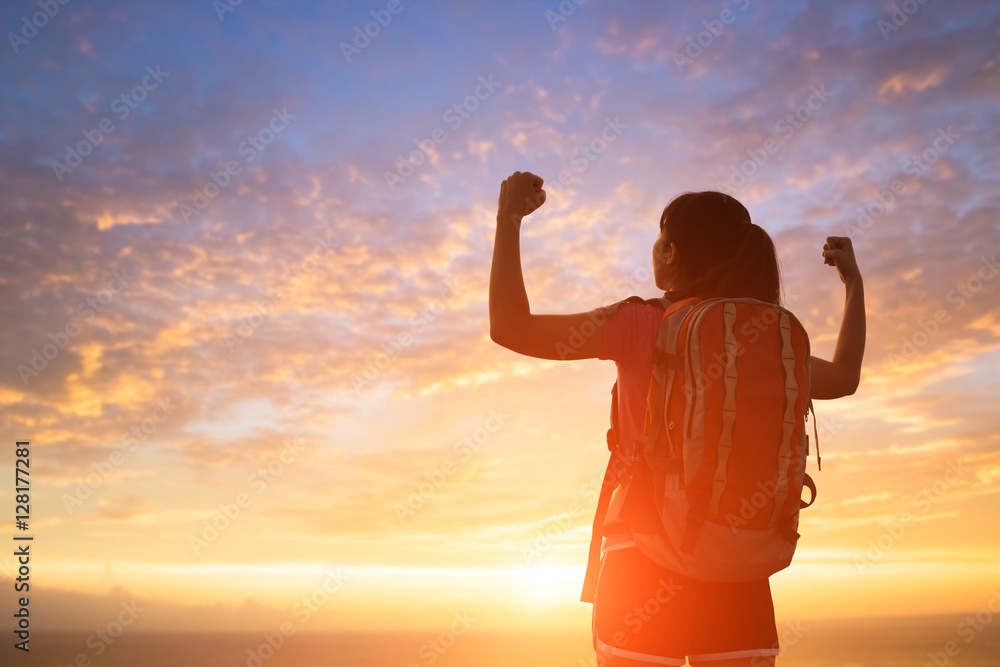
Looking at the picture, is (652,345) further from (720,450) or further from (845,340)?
(845,340)

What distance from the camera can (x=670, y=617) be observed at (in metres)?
2.52

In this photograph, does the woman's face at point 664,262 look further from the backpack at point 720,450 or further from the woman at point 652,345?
the backpack at point 720,450

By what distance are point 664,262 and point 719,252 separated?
25 cm

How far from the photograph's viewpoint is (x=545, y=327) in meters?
2.58

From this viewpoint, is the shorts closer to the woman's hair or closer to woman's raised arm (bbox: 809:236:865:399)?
woman's raised arm (bbox: 809:236:865:399)

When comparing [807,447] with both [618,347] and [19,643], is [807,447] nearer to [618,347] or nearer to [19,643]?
[618,347]

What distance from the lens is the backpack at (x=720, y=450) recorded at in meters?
2.52

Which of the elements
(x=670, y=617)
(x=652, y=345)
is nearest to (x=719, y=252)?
(x=652, y=345)

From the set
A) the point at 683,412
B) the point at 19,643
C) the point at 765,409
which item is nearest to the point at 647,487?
the point at 683,412

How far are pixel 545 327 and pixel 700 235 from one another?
92 cm

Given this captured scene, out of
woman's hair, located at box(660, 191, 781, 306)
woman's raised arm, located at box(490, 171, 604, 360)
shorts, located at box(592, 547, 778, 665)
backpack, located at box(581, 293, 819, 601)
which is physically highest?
woman's hair, located at box(660, 191, 781, 306)

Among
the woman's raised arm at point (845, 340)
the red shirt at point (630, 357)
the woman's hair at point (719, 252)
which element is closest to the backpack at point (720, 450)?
the red shirt at point (630, 357)

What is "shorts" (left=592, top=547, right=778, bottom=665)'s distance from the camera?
249cm

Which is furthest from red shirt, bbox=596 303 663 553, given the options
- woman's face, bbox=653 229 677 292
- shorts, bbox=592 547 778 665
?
woman's face, bbox=653 229 677 292
